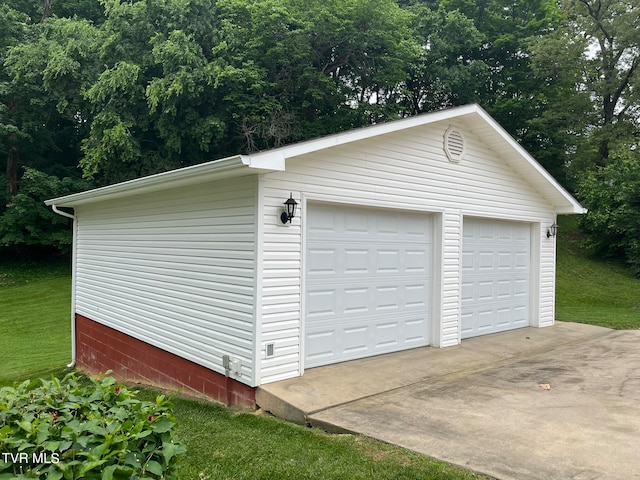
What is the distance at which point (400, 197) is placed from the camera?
670cm

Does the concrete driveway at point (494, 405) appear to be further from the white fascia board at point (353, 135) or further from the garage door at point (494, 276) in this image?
the white fascia board at point (353, 135)

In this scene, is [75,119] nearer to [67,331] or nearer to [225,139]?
[225,139]

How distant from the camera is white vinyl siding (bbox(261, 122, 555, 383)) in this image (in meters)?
5.32

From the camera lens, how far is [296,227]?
18.1 feet

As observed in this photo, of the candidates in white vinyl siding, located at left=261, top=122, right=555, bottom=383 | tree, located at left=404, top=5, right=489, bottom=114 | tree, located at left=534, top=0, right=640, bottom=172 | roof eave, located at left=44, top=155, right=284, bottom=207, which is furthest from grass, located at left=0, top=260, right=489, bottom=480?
tree, located at left=534, top=0, right=640, bottom=172

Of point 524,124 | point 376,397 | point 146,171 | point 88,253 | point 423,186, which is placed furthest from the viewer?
point 524,124

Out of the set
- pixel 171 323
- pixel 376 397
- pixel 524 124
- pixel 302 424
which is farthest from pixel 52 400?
pixel 524 124

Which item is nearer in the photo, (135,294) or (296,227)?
(296,227)

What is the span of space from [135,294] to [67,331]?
23.9 ft

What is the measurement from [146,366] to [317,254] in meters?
3.35

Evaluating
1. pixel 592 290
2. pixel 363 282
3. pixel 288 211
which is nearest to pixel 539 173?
pixel 363 282

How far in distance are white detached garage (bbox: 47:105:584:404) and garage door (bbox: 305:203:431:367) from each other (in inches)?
0.8

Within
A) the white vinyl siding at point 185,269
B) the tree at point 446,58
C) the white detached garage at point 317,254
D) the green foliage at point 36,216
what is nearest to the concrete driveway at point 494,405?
the white detached garage at point 317,254

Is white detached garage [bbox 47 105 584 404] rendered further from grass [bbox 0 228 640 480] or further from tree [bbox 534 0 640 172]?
tree [bbox 534 0 640 172]
